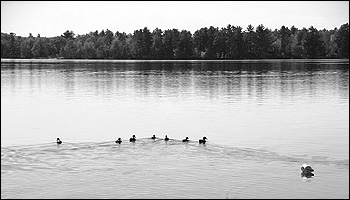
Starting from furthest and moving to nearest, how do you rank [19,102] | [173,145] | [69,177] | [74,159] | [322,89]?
[322,89] < [19,102] < [173,145] < [74,159] < [69,177]

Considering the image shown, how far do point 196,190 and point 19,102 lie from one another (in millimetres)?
43466

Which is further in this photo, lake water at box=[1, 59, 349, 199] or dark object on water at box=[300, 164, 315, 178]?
dark object on water at box=[300, 164, 315, 178]

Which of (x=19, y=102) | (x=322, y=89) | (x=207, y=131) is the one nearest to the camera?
(x=207, y=131)

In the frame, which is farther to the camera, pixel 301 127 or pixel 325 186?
pixel 301 127

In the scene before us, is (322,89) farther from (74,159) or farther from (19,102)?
(74,159)

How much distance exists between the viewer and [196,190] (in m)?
25.4

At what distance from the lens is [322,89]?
7788cm

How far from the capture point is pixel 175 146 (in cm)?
3581

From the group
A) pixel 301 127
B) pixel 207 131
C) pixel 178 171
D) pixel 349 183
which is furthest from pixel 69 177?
pixel 301 127

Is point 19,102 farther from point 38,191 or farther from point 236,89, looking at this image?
point 38,191

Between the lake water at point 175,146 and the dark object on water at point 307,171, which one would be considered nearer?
the lake water at point 175,146

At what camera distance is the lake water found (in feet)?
84.8

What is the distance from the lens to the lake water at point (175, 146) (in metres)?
25.9

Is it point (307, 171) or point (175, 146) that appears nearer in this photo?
point (307, 171)
